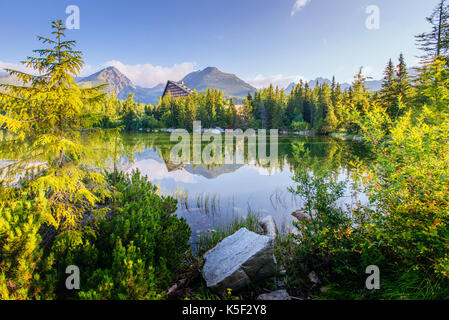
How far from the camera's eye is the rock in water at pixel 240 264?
3357mm

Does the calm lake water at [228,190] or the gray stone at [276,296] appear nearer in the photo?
the gray stone at [276,296]

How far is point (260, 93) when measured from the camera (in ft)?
223

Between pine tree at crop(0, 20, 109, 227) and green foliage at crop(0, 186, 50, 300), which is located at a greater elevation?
pine tree at crop(0, 20, 109, 227)

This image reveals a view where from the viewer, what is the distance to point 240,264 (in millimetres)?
3482

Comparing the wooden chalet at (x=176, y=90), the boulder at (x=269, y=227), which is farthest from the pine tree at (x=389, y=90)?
the wooden chalet at (x=176, y=90)

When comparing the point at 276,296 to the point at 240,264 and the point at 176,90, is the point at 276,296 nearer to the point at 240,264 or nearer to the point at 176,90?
the point at 240,264

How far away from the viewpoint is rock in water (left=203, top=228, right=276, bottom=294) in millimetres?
3357

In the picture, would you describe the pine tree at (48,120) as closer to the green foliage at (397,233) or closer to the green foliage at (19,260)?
the green foliage at (19,260)

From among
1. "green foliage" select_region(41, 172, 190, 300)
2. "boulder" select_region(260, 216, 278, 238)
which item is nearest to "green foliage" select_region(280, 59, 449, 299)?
"boulder" select_region(260, 216, 278, 238)

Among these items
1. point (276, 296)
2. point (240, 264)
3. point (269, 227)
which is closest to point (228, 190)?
point (269, 227)

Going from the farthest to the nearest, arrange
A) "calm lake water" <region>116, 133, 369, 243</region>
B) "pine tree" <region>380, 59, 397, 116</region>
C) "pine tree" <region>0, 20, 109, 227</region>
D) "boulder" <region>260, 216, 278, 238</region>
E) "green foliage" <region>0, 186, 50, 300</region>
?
"pine tree" <region>380, 59, 397, 116</region> → "calm lake water" <region>116, 133, 369, 243</region> → "boulder" <region>260, 216, 278, 238</region> → "pine tree" <region>0, 20, 109, 227</region> → "green foliage" <region>0, 186, 50, 300</region>

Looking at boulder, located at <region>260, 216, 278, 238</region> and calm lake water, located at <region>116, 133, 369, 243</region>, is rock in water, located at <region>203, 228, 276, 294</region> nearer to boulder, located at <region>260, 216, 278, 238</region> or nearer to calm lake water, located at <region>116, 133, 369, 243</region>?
calm lake water, located at <region>116, 133, 369, 243</region>

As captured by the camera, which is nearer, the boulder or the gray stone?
the gray stone

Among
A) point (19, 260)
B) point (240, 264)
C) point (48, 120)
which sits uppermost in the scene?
point (48, 120)
